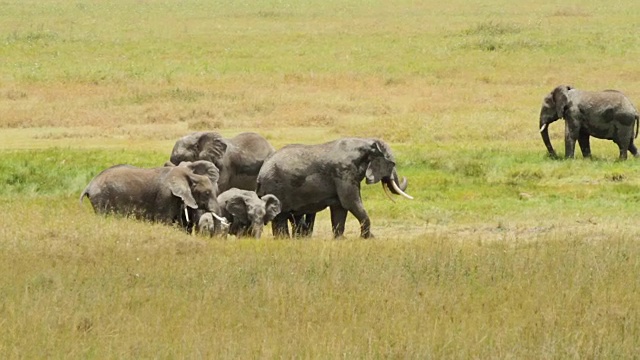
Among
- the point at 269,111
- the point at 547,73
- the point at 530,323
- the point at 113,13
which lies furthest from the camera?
the point at 113,13

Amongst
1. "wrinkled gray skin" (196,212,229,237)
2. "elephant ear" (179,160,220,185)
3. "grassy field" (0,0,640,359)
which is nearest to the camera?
"grassy field" (0,0,640,359)

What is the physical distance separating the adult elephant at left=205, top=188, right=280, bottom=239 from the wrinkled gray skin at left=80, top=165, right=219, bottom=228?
0.45 meters

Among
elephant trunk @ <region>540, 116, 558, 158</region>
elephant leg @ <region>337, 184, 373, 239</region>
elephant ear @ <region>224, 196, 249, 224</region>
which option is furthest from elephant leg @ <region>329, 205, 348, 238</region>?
elephant trunk @ <region>540, 116, 558, 158</region>

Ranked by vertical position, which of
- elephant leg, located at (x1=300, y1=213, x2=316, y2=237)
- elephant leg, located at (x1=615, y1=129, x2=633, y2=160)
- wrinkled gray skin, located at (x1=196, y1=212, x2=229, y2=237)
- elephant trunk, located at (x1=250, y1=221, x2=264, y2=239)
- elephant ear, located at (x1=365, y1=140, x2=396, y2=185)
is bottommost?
elephant leg, located at (x1=615, y1=129, x2=633, y2=160)

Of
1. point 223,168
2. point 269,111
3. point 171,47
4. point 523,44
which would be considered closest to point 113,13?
point 171,47

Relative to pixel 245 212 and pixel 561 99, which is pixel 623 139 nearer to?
pixel 561 99

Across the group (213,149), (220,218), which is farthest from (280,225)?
(213,149)

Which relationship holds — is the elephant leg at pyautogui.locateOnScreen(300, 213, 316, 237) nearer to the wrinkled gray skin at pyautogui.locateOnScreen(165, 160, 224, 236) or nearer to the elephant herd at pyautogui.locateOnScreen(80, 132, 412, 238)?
the elephant herd at pyautogui.locateOnScreen(80, 132, 412, 238)

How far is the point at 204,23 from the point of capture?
8006 centimetres

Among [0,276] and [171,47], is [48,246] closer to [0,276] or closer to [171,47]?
[0,276]

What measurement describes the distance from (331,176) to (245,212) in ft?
4.65

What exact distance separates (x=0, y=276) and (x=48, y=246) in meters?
1.79

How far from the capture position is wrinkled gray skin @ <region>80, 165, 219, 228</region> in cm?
1827

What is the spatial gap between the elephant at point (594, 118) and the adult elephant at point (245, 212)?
11179 millimetres
